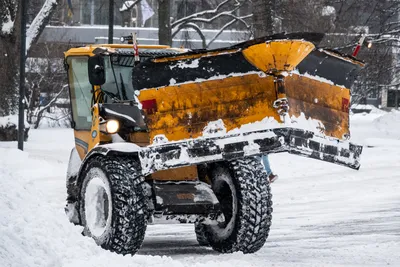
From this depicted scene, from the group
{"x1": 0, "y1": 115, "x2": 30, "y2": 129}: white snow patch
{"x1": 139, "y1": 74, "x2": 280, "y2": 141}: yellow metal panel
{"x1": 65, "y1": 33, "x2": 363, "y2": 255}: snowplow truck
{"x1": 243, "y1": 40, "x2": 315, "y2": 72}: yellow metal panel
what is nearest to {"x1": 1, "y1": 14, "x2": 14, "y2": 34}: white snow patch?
{"x1": 0, "y1": 115, "x2": 30, "y2": 129}: white snow patch

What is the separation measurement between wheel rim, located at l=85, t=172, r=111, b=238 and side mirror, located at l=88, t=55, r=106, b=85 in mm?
1003

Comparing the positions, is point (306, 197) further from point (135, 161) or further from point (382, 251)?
point (135, 161)

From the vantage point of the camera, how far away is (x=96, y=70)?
10031mm

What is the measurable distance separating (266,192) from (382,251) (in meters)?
1.26

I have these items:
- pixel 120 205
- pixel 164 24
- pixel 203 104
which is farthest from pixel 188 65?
pixel 164 24

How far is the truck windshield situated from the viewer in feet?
34.6

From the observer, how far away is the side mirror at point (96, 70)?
1002cm

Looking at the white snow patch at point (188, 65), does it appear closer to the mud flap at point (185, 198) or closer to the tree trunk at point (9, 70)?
the mud flap at point (185, 198)

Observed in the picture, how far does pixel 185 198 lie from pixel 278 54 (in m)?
1.69

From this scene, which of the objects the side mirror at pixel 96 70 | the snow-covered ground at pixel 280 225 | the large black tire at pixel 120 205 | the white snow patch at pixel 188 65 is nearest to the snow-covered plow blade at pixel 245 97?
the white snow patch at pixel 188 65

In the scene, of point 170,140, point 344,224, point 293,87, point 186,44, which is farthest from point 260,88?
point 186,44

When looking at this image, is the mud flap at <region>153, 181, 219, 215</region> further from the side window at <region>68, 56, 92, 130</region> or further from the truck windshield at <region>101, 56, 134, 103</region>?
the side window at <region>68, 56, 92, 130</region>

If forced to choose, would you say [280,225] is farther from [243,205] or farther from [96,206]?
[96,206]

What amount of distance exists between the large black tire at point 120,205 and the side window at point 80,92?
1.59m
